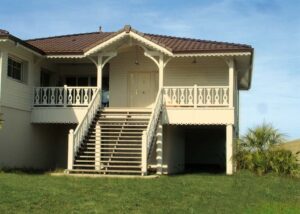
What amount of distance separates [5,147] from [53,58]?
201 inches

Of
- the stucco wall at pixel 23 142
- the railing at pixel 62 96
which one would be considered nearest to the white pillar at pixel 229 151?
the railing at pixel 62 96

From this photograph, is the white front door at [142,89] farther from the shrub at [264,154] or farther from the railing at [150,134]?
the shrub at [264,154]

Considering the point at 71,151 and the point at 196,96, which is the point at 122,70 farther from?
the point at 71,151

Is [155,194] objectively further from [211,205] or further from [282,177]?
[282,177]

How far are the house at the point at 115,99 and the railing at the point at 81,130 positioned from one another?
37 millimetres

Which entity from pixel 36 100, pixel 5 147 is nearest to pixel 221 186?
pixel 5 147

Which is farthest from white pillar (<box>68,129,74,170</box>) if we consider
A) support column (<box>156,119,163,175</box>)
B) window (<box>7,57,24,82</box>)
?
window (<box>7,57,24,82</box>)

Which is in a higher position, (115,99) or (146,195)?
(115,99)

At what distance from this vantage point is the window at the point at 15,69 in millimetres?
21594

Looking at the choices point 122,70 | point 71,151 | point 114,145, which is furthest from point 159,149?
point 122,70

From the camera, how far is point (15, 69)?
22141 millimetres

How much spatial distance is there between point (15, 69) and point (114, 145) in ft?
18.3

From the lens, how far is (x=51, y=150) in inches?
986

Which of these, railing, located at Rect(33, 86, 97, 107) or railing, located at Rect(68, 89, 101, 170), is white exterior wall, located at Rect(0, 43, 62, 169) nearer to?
railing, located at Rect(33, 86, 97, 107)
